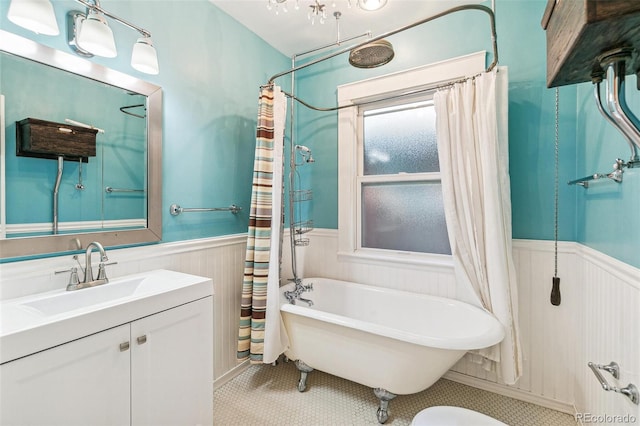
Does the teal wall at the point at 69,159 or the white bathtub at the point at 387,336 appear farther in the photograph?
the white bathtub at the point at 387,336

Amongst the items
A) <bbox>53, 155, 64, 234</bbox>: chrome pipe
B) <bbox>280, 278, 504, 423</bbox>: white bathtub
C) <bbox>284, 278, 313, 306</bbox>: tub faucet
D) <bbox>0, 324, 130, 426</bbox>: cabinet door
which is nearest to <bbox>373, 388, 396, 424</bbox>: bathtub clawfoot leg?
<bbox>280, 278, 504, 423</bbox>: white bathtub

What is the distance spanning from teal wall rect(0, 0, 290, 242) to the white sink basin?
38 centimetres

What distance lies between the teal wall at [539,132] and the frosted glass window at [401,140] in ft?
1.10

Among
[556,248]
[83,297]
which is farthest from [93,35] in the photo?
[556,248]

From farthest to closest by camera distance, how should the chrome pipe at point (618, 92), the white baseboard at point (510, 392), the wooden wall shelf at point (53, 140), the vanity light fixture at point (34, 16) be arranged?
the white baseboard at point (510, 392), the wooden wall shelf at point (53, 140), the vanity light fixture at point (34, 16), the chrome pipe at point (618, 92)

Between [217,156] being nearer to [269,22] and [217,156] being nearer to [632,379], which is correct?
[269,22]

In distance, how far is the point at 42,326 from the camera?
3.02 ft

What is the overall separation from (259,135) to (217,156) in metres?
0.35

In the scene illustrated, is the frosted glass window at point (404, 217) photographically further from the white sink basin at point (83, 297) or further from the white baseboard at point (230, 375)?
the white sink basin at point (83, 297)

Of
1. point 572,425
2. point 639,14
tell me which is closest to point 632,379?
point 572,425

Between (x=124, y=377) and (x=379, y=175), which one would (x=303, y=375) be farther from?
(x=379, y=175)

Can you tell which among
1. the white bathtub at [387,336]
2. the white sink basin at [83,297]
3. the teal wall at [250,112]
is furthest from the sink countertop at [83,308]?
the white bathtub at [387,336]

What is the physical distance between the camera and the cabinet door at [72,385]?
2.85ft

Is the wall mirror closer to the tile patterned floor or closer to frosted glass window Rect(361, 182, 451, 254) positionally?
the tile patterned floor
